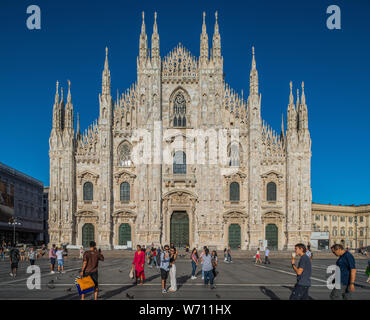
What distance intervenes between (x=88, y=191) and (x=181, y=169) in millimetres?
10025

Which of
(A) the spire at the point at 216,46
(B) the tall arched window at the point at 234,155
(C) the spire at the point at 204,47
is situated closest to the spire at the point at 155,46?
(C) the spire at the point at 204,47

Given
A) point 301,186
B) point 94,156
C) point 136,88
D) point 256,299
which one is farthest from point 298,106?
point 256,299

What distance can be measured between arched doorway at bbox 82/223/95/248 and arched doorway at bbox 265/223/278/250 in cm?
1812

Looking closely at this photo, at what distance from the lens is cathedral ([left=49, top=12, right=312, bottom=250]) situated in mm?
→ 48625

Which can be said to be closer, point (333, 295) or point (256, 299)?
point (333, 295)

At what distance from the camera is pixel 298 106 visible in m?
51.0

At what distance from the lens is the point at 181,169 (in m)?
50.2

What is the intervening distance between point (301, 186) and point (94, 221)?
853 inches

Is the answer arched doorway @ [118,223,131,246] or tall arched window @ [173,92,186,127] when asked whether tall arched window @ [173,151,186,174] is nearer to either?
tall arched window @ [173,92,186,127]

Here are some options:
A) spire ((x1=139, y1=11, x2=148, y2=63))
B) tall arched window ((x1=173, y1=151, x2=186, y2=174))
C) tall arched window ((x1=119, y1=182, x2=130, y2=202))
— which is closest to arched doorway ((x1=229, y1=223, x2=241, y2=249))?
tall arched window ((x1=173, y1=151, x2=186, y2=174))

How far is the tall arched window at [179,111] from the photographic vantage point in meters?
50.8

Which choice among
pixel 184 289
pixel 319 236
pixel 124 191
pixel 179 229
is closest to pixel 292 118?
pixel 319 236

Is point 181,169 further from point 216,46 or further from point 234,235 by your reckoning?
point 216,46
